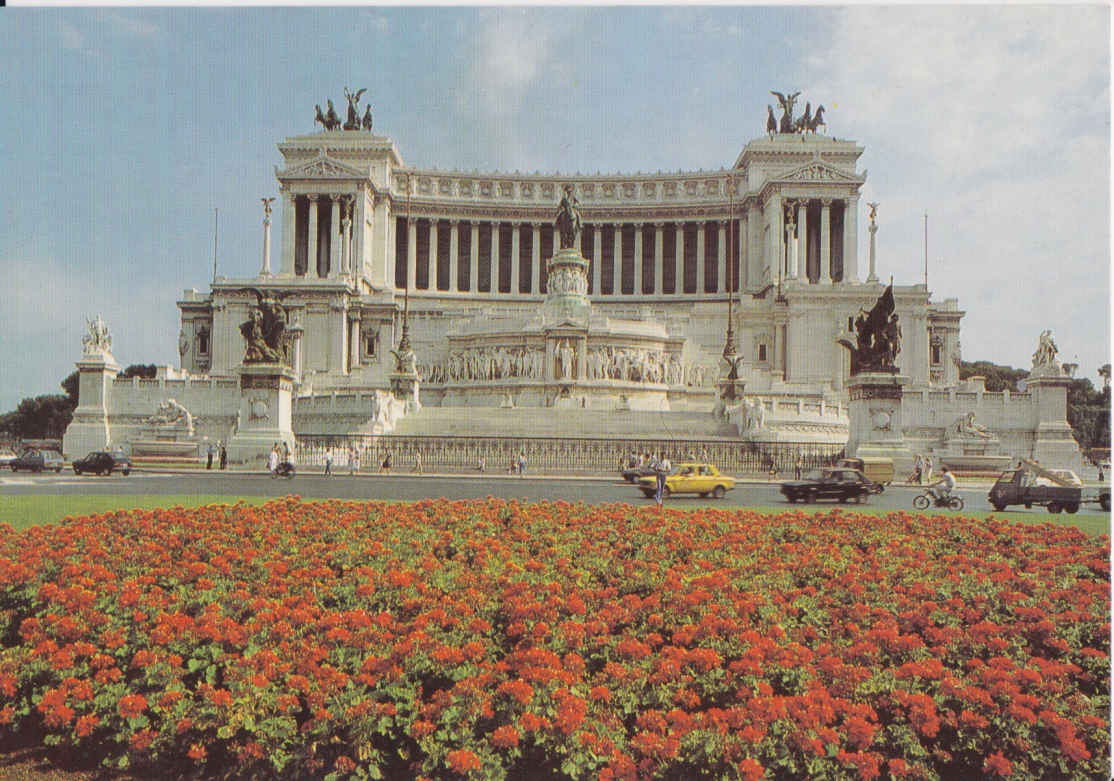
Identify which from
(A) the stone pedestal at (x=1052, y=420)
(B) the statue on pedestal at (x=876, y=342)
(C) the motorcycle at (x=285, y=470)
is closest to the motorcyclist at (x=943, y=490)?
(B) the statue on pedestal at (x=876, y=342)

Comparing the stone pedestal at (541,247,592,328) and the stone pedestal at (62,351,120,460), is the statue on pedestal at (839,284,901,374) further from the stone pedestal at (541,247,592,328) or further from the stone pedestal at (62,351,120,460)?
the stone pedestal at (62,351,120,460)

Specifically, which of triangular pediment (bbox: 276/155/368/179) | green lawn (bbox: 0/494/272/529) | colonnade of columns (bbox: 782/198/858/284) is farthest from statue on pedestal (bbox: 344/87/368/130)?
green lawn (bbox: 0/494/272/529)

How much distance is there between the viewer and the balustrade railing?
34438 millimetres

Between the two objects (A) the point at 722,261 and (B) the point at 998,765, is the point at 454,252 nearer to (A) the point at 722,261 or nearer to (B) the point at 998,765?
(A) the point at 722,261

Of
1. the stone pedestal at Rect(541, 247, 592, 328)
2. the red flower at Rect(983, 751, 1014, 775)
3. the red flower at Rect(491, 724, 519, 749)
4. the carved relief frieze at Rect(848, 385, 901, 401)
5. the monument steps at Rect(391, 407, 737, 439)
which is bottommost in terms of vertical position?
the red flower at Rect(983, 751, 1014, 775)

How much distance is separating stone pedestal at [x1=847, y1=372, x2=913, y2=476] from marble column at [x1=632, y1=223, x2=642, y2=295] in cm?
5728

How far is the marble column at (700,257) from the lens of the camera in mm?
87438

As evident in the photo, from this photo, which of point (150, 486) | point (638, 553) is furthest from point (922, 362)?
point (638, 553)

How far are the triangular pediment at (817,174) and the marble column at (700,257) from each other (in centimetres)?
1030

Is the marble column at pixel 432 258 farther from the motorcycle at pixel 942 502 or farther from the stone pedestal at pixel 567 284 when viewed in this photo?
the motorcycle at pixel 942 502

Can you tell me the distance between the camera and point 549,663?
22.4 feet

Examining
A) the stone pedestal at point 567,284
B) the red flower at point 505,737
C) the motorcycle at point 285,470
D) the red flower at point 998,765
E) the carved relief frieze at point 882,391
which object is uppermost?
the stone pedestal at point 567,284

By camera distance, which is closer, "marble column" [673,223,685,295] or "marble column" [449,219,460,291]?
"marble column" [673,223,685,295]

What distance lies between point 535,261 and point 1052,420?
171ft
